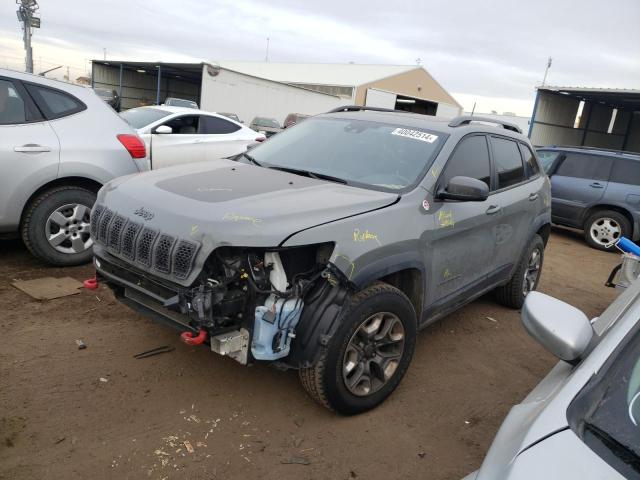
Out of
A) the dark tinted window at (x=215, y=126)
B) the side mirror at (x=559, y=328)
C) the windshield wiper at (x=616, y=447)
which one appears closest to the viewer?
the windshield wiper at (x=616, y=447)

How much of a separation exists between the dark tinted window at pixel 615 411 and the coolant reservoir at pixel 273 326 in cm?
150

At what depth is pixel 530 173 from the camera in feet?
16.6

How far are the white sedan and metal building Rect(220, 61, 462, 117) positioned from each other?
28975 mm

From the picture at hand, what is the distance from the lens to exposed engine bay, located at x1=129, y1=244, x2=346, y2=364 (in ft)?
8.76

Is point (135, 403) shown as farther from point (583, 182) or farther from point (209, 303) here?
point (583, 182)

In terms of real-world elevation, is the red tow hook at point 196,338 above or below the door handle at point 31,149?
below

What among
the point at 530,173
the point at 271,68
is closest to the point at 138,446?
the point at 530,173

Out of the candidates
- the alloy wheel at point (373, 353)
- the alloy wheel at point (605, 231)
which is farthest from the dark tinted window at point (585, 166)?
the alloy wheel at point (373, 353)

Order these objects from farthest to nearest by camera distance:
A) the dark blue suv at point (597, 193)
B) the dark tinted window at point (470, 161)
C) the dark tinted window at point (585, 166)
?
the dark tinted window at point (585, 166) → the dark blue suv at point (597, 193) → the dark tinted window at point (470, 161)

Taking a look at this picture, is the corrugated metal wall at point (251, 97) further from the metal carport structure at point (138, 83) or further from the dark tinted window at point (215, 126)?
the dark tinted window at point (215, 126)

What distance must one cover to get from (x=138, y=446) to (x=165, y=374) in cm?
73

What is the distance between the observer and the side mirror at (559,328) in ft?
5.88

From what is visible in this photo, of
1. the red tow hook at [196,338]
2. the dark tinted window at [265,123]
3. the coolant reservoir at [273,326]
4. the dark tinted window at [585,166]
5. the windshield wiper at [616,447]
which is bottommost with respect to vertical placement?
the dark tinted window at [265,123]

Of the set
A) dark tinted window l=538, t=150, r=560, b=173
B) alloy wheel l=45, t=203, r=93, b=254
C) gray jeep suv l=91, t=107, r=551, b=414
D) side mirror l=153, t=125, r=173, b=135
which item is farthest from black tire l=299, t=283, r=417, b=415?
dark tinted window l=538, t=150, r=560, b=173
